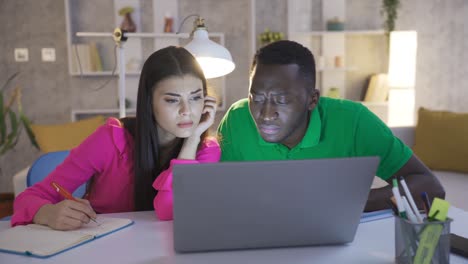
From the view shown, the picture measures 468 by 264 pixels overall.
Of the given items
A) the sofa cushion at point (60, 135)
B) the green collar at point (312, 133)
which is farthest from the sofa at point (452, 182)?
the sofa cushion at point (60, 135)

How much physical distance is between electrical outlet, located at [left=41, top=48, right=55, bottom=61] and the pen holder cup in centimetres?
397

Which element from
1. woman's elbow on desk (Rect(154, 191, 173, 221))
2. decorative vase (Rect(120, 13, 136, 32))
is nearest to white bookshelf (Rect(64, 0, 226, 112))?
decorative vase (Rect(120, 13, 136, 32))

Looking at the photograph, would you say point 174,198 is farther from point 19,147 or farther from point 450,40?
point 450,40

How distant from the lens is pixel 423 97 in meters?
4.46

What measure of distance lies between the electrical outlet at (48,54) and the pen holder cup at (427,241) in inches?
156

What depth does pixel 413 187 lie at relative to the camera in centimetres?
129

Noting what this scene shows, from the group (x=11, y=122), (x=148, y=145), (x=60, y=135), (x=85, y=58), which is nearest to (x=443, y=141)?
(x=148, y=145)

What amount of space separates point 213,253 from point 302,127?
25.3 inches

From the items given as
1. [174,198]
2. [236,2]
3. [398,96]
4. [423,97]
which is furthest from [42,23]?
[174,198]

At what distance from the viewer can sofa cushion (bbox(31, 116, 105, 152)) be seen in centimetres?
347

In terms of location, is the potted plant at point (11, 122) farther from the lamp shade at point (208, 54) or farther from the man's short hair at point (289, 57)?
the man's short hair at point (289, 57)

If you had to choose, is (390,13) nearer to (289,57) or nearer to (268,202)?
(289,57)

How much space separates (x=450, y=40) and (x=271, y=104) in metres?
3.62

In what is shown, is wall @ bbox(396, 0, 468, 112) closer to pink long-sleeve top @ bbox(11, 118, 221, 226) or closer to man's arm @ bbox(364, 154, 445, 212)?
man's arm @ bbox(364, 154, 445, 212)
